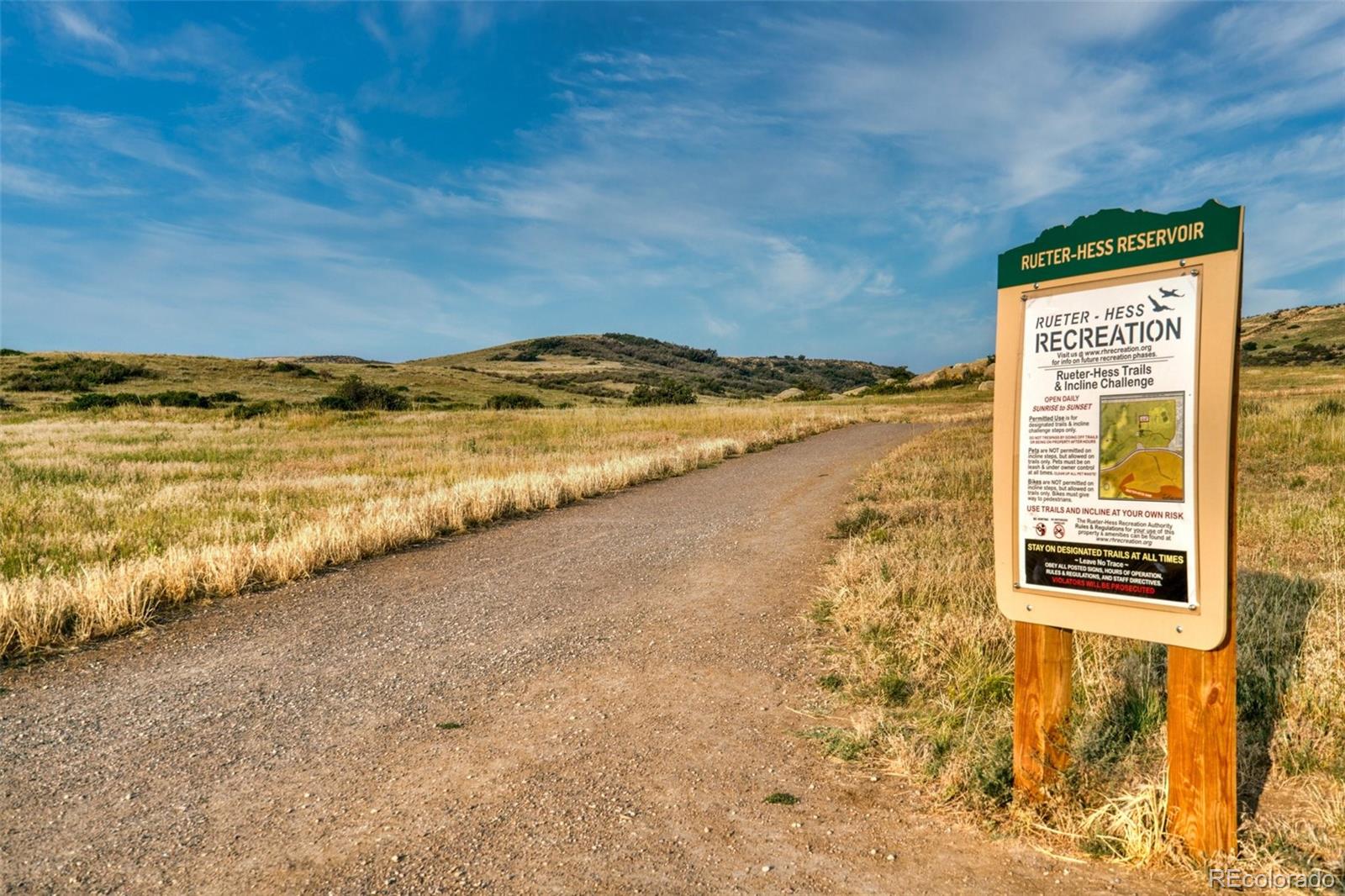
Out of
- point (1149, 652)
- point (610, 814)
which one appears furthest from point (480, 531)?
point (1149, 652)

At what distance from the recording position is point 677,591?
807cm

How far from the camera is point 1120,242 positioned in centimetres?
341

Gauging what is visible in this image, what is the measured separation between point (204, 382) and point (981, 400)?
6568 cm

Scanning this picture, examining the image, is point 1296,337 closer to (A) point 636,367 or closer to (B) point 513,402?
(B) point 513,402

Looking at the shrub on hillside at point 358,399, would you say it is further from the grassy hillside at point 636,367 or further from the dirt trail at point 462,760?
the dirt trail at point 462,760

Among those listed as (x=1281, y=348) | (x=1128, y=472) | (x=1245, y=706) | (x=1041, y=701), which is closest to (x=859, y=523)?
(x=1245, y=706)

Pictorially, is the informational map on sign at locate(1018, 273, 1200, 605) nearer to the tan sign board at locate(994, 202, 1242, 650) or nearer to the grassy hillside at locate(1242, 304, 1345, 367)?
the tan sign board at locate(994, 202, 1242, 650)

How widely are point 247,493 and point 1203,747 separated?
15405mm

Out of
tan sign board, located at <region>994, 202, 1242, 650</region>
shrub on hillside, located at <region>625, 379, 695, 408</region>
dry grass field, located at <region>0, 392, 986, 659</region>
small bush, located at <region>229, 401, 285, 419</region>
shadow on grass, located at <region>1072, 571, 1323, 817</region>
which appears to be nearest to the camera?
tan sign board, located at <region>994, 202, 1242, 650</region>

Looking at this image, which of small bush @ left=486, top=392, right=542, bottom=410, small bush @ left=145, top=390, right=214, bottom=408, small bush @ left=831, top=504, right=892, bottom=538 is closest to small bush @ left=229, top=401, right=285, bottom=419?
small bush @ left=145, top=390, right=214, bottom=408

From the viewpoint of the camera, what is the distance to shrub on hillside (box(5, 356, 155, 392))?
60125 mm

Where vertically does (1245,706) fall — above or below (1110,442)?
below

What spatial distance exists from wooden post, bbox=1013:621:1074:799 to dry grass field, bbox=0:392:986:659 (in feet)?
23.5

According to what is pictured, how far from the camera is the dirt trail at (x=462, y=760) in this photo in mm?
3451
